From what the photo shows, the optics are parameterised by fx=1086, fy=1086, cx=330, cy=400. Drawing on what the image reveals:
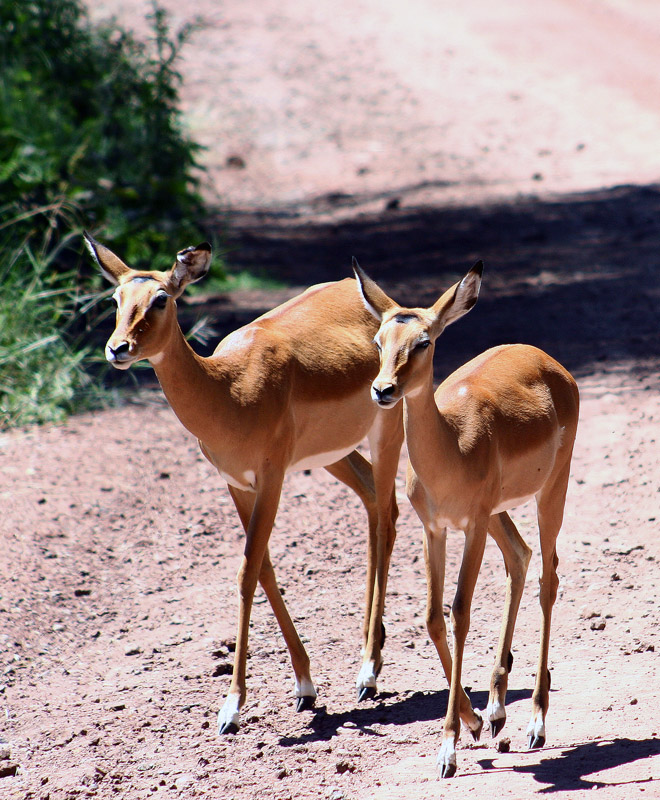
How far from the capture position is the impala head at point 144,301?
15.9ft

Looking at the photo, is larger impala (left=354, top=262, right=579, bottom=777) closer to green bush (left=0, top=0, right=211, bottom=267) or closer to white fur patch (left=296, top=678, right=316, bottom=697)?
white fur patch (left=296, top=678, right=316, bottom=697)

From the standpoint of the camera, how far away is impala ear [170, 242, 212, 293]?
16.8 feet

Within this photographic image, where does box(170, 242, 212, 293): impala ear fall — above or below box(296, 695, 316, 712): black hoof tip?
above

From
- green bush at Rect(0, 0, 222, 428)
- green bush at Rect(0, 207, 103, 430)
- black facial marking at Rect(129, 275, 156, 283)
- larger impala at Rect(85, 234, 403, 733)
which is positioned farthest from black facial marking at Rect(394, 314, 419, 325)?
green bush at Rect(0, 207, 103, 430)

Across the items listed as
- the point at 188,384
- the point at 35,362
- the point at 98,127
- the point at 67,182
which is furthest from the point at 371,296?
the point at 98,127

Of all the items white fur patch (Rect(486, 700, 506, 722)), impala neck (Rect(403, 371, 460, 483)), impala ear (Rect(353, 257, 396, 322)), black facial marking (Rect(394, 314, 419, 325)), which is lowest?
white fur patch (Rect(486, 700, 506, 722))

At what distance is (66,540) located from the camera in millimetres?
7684

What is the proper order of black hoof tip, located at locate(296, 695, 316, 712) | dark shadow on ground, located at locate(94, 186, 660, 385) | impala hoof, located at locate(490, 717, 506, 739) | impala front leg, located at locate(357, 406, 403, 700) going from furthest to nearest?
dark shadow on ground, located at locate(94, 186, 660, 385)
impala front leg, located at locate(357, 406, 403, 700)
black hoof tip, located at locate(296, 695, 316, 712)
impala hoof, located at locate(490, 717, 506, 739)

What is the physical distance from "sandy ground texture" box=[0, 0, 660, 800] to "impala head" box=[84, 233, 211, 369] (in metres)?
2.03

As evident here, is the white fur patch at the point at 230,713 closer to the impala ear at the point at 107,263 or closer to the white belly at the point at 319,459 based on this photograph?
the white belly at the point at 319,459

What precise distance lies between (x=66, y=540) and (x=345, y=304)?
9.20ft

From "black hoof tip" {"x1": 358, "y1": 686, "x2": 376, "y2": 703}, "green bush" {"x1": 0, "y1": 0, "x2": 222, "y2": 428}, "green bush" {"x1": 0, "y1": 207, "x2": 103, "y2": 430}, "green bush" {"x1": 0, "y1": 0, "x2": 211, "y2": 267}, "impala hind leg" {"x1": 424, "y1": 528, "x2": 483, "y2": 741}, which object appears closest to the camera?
"impala hind leg" {"x1": 424, "y1": 528, "x2": 483, "y2": 741}

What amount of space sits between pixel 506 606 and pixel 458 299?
5.67 feet

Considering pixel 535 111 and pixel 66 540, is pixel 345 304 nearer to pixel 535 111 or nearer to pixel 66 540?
pixel 66 540
